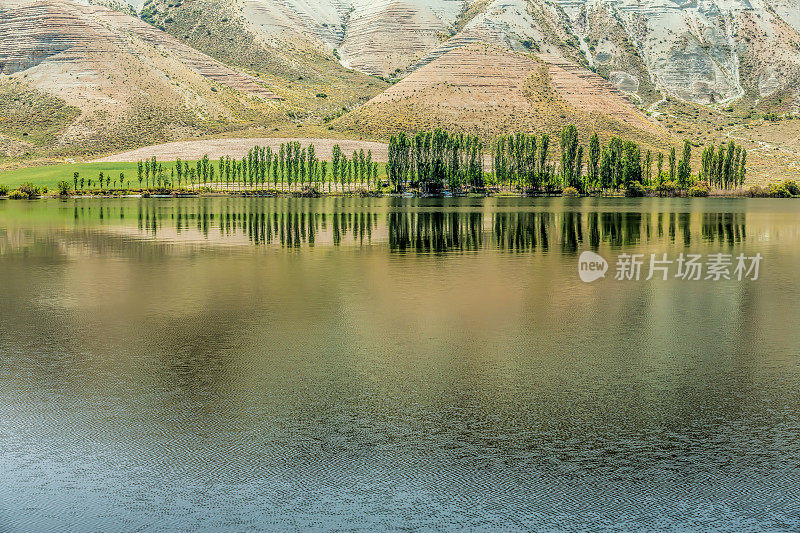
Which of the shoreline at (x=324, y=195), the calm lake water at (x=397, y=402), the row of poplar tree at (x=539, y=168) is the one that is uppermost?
the row of poplar tree at (x=539, y=168)

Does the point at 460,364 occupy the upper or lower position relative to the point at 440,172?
lower

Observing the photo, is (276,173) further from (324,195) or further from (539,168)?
(539,168)

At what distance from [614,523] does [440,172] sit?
167m

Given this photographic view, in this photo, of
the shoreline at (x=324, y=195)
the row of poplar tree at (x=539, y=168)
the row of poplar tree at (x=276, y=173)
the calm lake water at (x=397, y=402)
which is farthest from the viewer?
the row of poplar tree at (x=276, y=173)

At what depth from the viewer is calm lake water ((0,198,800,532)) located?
14.5 metres

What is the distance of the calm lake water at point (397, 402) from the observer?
14516mm

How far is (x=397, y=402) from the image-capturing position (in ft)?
65.0

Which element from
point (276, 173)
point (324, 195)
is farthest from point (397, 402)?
point (276, 173)

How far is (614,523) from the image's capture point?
45.4 ft

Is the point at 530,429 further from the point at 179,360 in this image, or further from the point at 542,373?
the point at 179,360

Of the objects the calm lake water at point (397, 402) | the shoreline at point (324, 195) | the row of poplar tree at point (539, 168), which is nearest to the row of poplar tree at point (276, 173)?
the shoreline at point (324, 195)

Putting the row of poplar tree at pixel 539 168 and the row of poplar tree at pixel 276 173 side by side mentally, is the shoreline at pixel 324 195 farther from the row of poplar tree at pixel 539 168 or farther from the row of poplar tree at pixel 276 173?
the row of poplar tree at pixel 276 173

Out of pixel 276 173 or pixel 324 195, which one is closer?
pixel 324 195

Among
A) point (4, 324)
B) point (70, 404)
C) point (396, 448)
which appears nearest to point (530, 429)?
point (396, 448)
